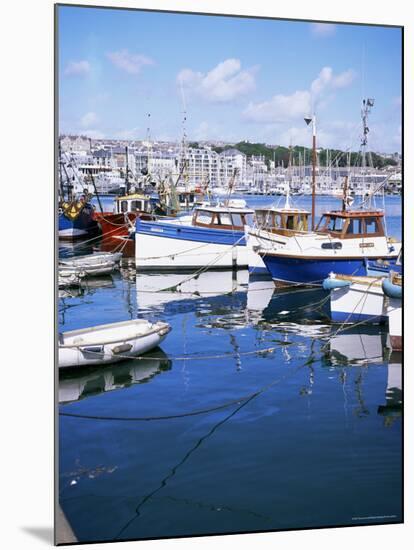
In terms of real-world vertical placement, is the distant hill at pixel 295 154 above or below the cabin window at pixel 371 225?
above

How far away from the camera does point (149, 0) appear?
5.03 m

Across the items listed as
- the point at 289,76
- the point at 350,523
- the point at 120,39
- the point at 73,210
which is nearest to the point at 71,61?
the point at 120,39

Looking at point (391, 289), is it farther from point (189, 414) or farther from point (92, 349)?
point (92, 349)

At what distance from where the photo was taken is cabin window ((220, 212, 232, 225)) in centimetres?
935

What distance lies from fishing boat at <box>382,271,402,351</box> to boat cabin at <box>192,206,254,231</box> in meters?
2.95

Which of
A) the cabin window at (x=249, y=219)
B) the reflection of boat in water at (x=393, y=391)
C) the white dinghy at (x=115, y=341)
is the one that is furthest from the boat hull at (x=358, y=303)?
the cabin window at (x=249, y=219)

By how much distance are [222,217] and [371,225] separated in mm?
3227

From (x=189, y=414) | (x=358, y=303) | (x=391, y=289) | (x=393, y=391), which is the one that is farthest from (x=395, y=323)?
(x=189, y=414)

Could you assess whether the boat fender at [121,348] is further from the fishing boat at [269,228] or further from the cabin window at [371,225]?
the cabin window at [371,225]

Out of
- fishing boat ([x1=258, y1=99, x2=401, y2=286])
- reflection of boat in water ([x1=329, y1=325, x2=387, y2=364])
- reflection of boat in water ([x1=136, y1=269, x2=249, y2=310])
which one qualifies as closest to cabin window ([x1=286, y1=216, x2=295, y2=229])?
fishing boat ([x1=258, y1=99, x2=401, y2=286])

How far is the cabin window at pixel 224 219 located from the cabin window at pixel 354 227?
6.61 feet

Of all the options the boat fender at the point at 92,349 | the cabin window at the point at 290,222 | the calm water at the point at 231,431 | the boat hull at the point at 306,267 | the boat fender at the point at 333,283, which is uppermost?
the cabin window at the point at 290,222

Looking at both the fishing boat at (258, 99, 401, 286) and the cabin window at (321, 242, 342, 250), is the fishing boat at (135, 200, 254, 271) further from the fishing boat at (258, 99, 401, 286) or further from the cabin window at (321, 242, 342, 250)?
the cabin window at (321, 242, 342, 250)

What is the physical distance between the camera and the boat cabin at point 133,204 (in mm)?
7930
